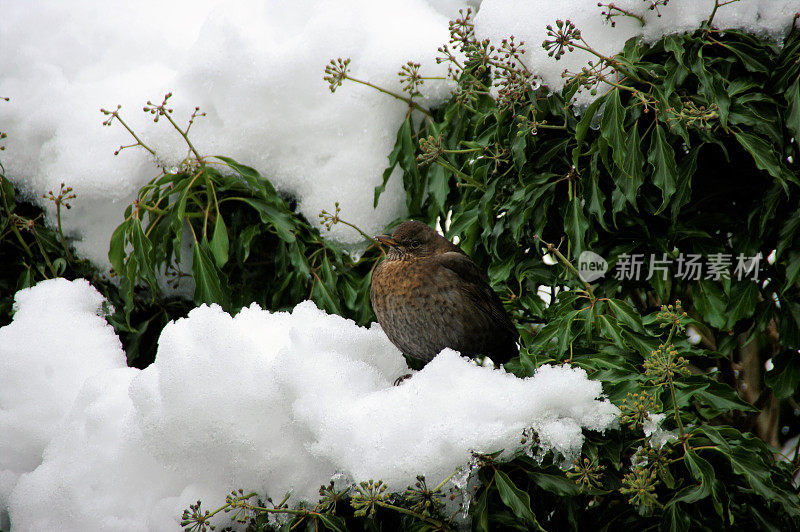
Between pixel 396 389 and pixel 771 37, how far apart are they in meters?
1.50

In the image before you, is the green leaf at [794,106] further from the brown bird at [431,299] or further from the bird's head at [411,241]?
the bird's head at [411,241]

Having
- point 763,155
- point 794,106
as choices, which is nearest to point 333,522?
point 763,155

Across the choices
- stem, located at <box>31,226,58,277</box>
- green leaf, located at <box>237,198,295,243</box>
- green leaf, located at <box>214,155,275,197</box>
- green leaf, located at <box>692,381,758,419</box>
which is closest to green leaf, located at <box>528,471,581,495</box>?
green leaf, located at <box>692,381,758,419</box>

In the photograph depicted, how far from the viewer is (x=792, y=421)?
2727 mm

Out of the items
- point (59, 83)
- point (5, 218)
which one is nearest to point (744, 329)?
point (5, 218)

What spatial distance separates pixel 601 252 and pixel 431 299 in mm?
565

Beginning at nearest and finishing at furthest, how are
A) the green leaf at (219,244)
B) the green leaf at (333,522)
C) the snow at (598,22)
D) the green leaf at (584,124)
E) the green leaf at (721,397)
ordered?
the green leaf at (333,522), the green leaf at (721,397), the green leaf at (584,124), the snow at (598,22), the green leaf at (219,244)

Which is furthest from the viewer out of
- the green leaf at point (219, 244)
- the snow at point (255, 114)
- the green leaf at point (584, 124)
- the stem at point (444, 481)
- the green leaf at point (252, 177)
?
the snow at point (255, 114)

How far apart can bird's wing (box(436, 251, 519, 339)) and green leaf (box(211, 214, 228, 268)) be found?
0.74m

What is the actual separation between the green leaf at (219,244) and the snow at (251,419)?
0.28 metres

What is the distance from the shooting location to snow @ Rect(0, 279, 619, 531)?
5.58ft

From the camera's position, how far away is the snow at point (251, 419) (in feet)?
5.58

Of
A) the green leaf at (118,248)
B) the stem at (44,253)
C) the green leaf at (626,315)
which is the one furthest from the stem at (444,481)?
the stem at (44,253)

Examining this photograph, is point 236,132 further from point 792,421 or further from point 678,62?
point 792,421
